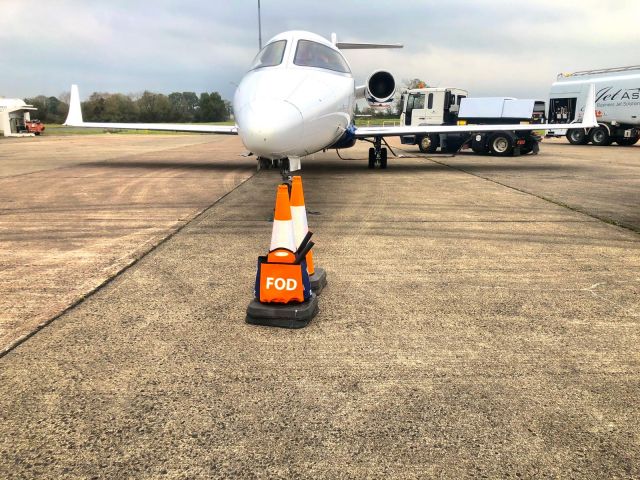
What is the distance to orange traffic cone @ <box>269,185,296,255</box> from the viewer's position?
3.46 m

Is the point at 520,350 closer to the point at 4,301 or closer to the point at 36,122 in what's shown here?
the point at 4,301

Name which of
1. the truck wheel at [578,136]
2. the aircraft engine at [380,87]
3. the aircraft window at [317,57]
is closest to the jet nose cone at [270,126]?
the aircraft window at [317,57]

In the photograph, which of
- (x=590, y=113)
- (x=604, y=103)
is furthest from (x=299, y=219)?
(x=604, y=103)

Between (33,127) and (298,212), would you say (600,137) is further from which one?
(33,127)

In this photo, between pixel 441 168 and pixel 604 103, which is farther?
pixel 604 103

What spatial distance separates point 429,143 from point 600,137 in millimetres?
11992

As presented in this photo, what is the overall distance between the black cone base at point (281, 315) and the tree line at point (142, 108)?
61.2m

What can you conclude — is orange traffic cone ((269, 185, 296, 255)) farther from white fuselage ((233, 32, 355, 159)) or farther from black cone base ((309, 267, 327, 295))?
white fuselage ((233, 32, 355, 159))

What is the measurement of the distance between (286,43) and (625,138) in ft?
83.9

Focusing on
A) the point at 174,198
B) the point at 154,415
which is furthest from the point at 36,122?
the point at 154,415

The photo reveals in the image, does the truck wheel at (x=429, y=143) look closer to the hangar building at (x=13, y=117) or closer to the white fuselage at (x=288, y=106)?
the white fuselage at (x=288, y=106)

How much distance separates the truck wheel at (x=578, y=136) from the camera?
27.0 m

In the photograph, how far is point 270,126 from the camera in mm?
5070

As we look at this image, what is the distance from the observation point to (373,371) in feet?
8.77
